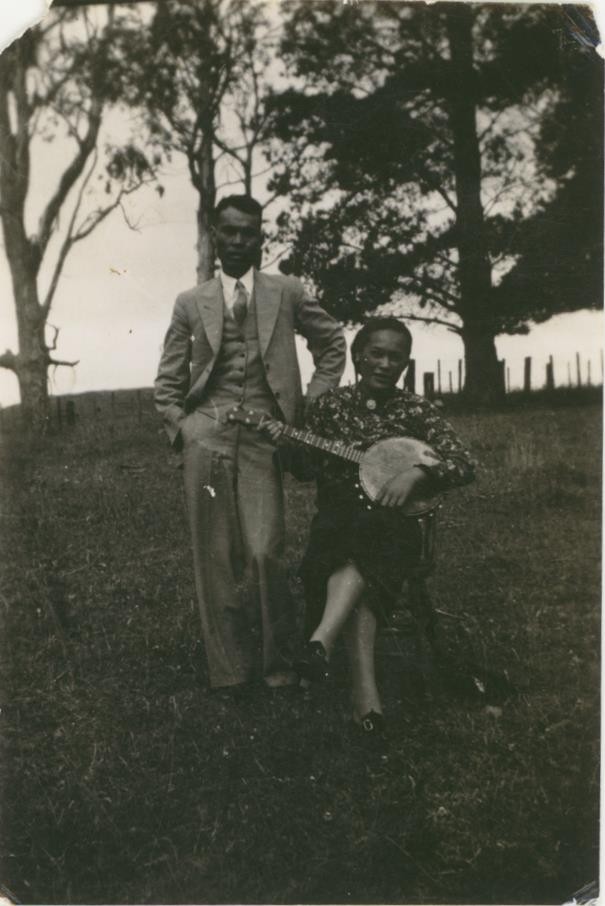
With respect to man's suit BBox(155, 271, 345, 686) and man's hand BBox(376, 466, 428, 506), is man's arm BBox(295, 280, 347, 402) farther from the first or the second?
man's hand BBox(376, 466, 428, 506)

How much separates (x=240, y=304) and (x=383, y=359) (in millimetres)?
745

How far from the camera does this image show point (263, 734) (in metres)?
3.62

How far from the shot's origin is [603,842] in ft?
10.0

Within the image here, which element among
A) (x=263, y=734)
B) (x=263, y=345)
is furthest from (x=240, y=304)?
(x=263, y=734)

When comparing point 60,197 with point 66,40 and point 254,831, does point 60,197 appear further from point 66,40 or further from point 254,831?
point 254,831

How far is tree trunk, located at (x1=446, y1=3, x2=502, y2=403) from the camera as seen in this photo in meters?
4.96

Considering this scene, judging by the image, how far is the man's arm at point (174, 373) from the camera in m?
4.09

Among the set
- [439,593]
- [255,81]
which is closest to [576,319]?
[439,593]

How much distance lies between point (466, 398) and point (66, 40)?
12.0ft

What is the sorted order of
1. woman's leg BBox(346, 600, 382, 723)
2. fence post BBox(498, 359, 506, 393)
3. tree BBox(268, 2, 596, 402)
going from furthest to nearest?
fence post BBox(498, 359, 506, 393) → tree BBox(268, 2, 596, 402) → woman's leg BBox(346, 600, 382, 723)

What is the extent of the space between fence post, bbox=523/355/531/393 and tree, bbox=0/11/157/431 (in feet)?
7.86

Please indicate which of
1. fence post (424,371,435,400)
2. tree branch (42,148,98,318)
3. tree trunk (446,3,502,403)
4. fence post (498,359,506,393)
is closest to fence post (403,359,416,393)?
fence post (424,371,435,400)

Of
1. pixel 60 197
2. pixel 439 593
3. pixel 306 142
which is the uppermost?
pixel 306 142

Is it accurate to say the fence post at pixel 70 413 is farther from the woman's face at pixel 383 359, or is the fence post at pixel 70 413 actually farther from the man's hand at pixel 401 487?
the man's hand at pixel 401 487
